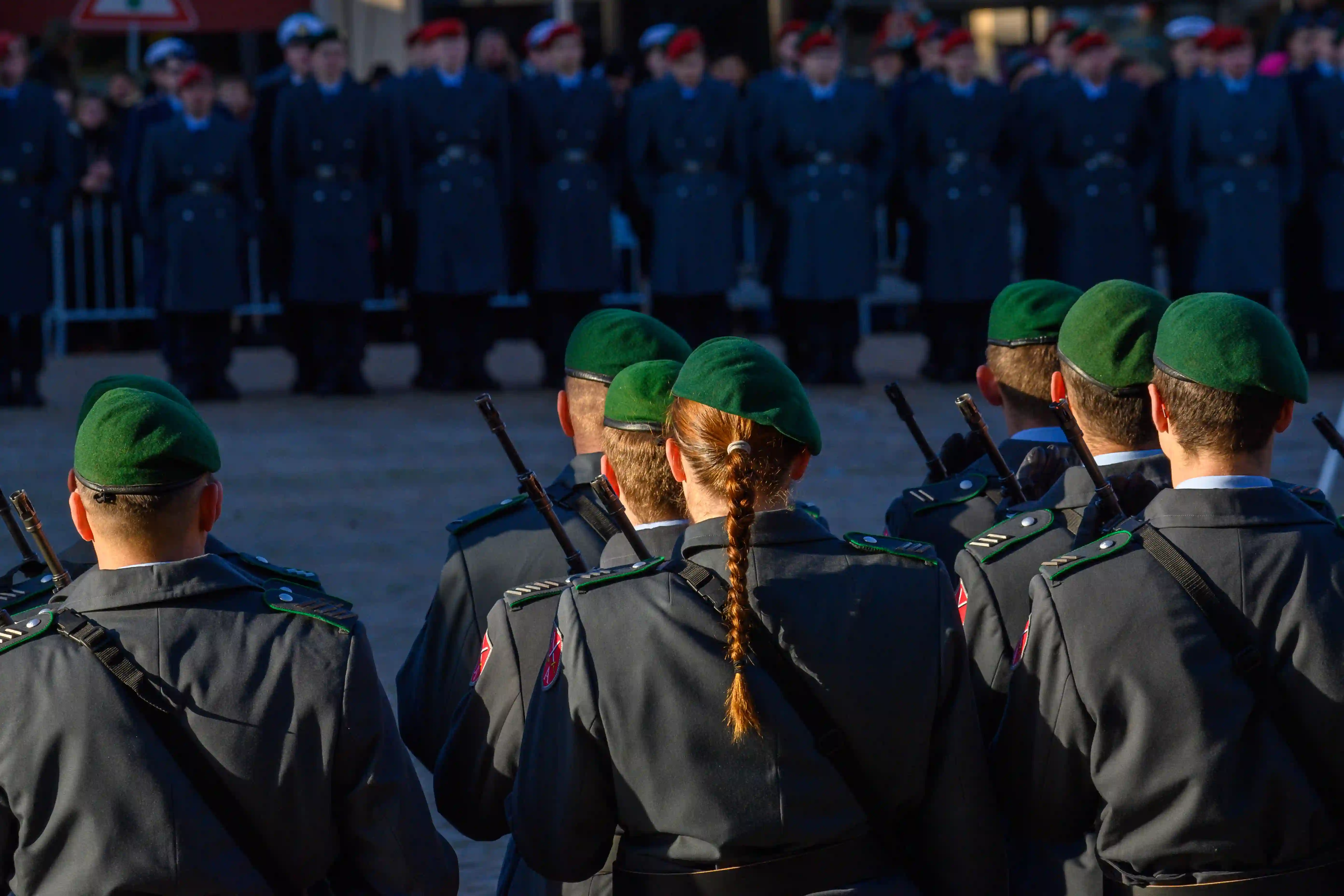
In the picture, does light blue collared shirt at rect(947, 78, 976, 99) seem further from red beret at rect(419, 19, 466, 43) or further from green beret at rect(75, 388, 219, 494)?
green beret at rect(75, 388, 219, 494)

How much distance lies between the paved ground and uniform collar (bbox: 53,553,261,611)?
3137 mm

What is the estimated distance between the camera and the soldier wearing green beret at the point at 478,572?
3559mm

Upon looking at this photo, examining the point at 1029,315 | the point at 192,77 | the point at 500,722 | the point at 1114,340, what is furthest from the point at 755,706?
the point at 192,77

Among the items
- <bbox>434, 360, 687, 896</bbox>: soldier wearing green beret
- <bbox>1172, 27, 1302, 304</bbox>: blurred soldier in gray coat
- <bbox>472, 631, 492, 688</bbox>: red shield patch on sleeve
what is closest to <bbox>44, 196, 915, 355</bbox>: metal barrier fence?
<bbox>1172, 27, 1302, 304</bbox>: blurred soldier in gray coat

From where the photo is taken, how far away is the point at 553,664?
2.67 meters

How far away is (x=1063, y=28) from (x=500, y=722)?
1053cm

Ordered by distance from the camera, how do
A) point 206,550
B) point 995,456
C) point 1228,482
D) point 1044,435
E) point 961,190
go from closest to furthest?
point 1228,482, point 206,550, point 995,456, point 1044,435, point 961,190

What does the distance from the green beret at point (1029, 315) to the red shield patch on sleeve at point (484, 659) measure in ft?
4.85

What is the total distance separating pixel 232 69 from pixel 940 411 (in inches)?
326

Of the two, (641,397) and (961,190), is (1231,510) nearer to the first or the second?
(641,397)

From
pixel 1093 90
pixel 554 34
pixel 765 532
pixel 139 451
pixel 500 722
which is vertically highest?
pixel 554 34

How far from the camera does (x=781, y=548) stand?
2.65 meters

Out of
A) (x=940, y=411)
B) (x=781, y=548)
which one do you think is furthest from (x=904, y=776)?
(x=940, y=411)

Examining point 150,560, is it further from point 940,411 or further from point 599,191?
point 599,191
